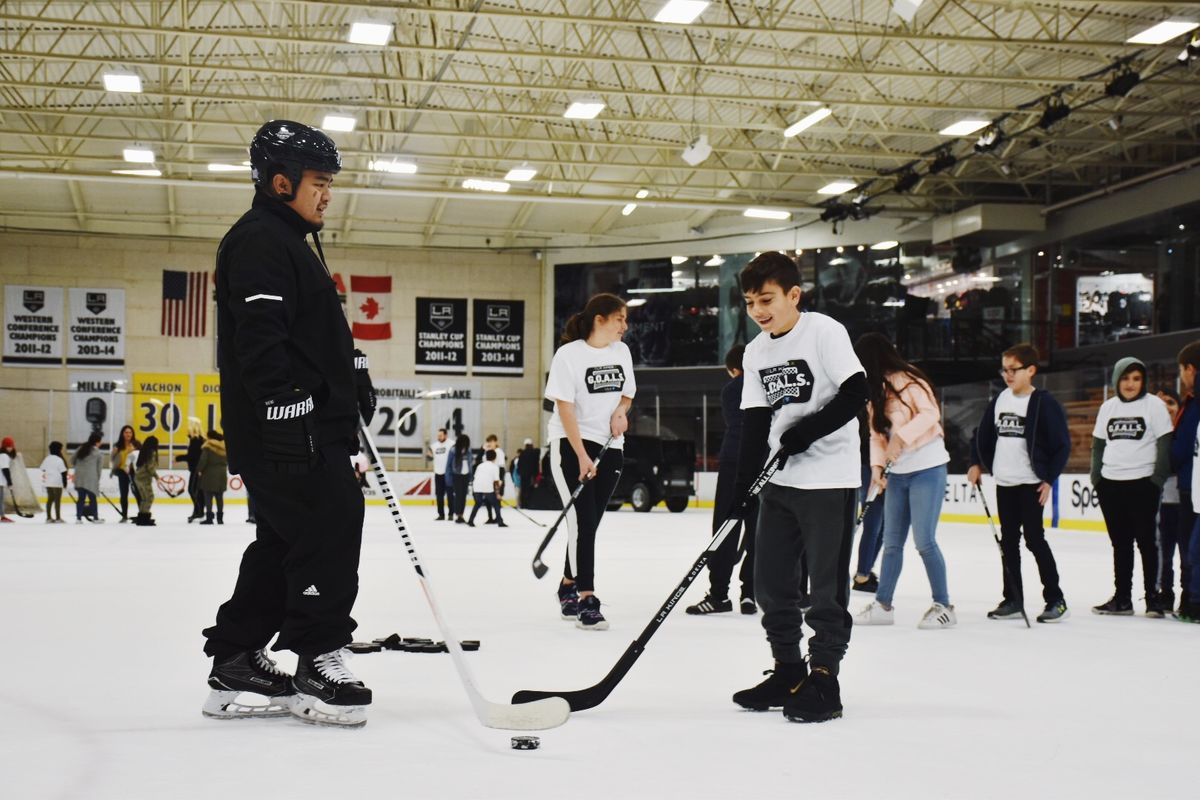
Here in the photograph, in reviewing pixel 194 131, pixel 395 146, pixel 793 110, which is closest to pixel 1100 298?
pixel 793 110

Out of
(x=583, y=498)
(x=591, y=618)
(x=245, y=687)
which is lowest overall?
(x=591, y=618)

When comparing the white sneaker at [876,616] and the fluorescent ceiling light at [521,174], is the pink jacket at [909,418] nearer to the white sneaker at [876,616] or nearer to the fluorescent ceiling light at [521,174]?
the white sneaker at [876,616]

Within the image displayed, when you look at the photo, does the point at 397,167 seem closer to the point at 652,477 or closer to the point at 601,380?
the point at 652,477

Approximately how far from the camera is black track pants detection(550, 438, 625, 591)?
200 inches

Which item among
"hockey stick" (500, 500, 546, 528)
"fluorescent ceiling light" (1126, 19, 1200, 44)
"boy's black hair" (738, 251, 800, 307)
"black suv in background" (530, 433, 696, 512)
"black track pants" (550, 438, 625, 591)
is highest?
"fluorescent ceiling light" (1126, 19, 1200, 44)

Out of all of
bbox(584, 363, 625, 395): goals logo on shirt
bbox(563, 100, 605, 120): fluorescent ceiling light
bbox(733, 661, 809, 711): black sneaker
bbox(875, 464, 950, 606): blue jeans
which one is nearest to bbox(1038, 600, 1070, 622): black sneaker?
bbox(875, 464, 950, 606): blue jeans

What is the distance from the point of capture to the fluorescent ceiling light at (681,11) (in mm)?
12664

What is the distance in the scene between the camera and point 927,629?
16.8ft

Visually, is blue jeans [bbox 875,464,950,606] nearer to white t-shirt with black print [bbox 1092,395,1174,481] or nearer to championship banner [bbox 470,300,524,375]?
white t-shirt with black print [bbox 1092,395,1174,481]

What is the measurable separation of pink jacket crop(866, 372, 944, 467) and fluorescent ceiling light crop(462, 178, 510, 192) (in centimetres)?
1684

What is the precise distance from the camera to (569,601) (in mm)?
5285

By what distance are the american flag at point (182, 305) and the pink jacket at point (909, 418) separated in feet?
80.3

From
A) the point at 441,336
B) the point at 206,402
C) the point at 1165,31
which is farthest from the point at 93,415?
the point at 1165,31

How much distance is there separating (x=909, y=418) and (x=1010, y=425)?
2.63 feet
